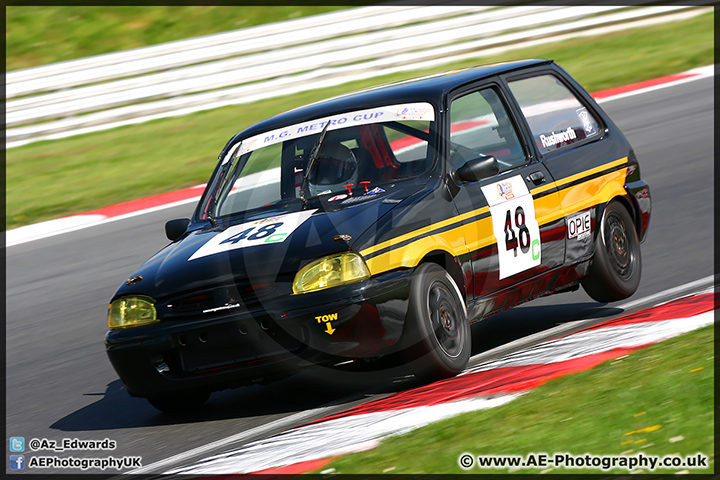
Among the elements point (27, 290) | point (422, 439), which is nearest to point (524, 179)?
point (422, 439)

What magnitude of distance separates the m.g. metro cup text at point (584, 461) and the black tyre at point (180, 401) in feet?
7.22

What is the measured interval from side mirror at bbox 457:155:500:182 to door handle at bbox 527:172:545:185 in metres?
0.54

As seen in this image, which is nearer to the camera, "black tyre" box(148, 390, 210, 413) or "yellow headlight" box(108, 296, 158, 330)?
"yellow headlight" box(108, 296, 158, 330)

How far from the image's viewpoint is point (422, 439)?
398 cm

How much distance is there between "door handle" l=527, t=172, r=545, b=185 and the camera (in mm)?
6090

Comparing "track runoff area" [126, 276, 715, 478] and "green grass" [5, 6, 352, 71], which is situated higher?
"green grass" [5, 6, 352, 71]

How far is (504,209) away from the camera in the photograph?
5.83 m

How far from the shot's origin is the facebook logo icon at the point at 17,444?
516cm

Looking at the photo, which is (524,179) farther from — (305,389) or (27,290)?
(27,290)

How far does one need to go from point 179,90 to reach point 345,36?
301 centimetres

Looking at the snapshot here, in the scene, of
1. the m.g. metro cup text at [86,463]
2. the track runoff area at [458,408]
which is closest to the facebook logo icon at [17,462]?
the m.g. metro cup text at [86,463]

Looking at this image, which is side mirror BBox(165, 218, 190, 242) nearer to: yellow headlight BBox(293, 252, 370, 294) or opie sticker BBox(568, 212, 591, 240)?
yellow headlight BBox(293, 252, 370, 294)

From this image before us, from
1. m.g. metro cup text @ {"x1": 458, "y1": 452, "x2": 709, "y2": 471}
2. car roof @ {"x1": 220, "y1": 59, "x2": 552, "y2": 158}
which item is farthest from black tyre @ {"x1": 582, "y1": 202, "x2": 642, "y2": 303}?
m.g. metro cup text @ {"x1": 458, "y1": 452, "x2": 709, "y2": 471}

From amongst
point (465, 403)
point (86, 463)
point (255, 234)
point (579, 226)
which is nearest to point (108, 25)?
point (579, 226)
